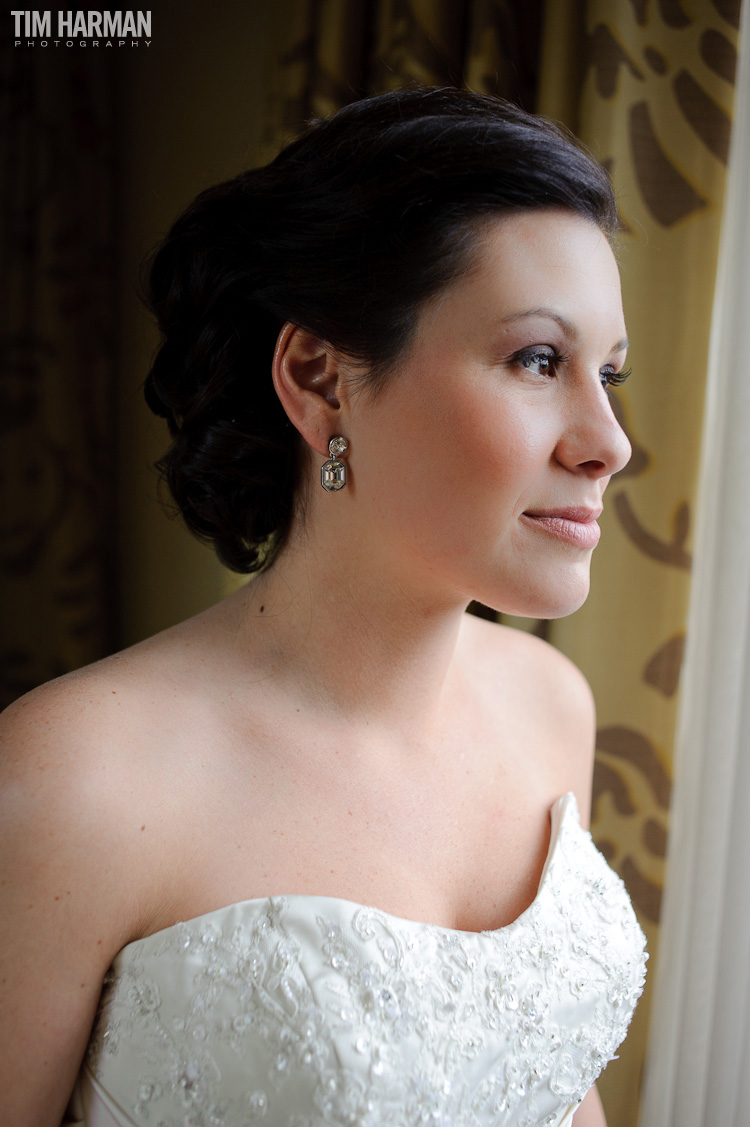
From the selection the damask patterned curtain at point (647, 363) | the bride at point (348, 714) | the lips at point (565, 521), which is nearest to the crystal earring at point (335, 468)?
the bride at point (348, 714)

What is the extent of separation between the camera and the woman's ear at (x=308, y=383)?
38.9 inches

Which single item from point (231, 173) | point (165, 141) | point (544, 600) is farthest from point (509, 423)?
point (165, 141)

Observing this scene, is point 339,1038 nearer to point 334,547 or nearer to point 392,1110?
point 392,1110

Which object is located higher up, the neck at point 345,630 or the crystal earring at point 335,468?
the crystal earring at point 335,468

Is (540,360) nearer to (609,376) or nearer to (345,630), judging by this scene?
(609,376)

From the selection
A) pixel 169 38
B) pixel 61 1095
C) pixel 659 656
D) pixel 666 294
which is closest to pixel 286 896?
pixel 61 1095

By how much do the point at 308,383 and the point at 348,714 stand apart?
1.34 ft

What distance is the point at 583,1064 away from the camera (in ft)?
3.12

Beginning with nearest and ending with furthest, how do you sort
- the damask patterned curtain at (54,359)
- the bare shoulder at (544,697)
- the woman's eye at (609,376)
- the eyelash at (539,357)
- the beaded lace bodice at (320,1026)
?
the beaded lace bodice at (320,1026) → the eyelash at (539,357) → the woman's eye at (609,376) → the bare shoulder at (544,697) → the damask patterned curtain at (54,359)

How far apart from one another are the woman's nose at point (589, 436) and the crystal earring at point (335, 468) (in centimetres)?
25

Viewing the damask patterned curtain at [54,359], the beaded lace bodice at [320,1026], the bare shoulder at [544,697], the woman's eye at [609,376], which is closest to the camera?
the beaded lace bodice at [320,1026]

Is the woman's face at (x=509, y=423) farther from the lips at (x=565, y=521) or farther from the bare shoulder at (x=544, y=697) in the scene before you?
the bare shoulder at (x=544, y=697)

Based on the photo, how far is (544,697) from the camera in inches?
50.6

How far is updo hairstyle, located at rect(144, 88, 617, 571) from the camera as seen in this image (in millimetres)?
906
